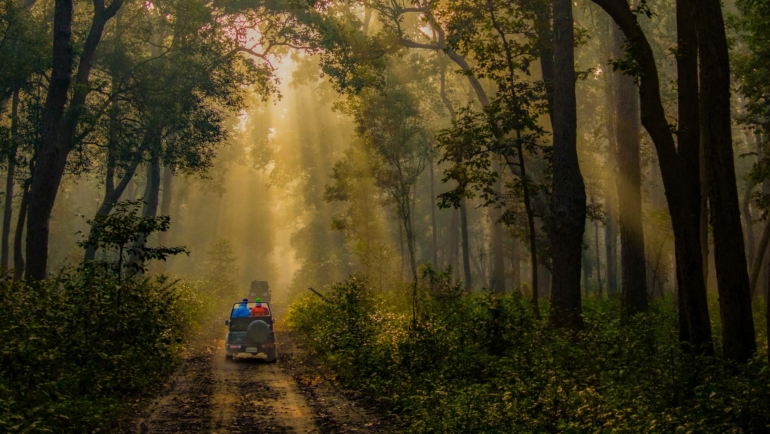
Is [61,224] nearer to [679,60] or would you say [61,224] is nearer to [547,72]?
[547,72]

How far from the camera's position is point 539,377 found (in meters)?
9.76

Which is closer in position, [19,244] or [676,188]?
[676,188]

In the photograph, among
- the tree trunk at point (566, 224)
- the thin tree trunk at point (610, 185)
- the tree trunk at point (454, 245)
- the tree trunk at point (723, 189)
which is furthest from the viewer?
the tree trunk at point (454, 245)

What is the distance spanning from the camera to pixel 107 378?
11.2 metres

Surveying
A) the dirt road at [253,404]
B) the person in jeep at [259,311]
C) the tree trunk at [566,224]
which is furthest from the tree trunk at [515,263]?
the tree trunk at [566,224]

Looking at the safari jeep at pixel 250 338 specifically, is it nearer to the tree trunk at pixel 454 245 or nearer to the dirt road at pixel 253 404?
the dirt road at pixel 253 404

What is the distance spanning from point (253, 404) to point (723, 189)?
27.0 feet

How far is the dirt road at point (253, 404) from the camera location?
32.8 ft

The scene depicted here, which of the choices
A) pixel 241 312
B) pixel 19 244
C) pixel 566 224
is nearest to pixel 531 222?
pixel 566 224

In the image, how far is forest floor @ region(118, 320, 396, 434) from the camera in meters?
9.98

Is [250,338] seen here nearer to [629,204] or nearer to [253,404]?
[253,404]

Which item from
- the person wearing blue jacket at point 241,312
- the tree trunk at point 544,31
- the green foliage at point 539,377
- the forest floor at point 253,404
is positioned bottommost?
the forest floor at point 253,404

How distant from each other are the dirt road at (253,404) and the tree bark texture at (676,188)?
4.98 meters

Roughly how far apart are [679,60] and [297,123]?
165 feet
